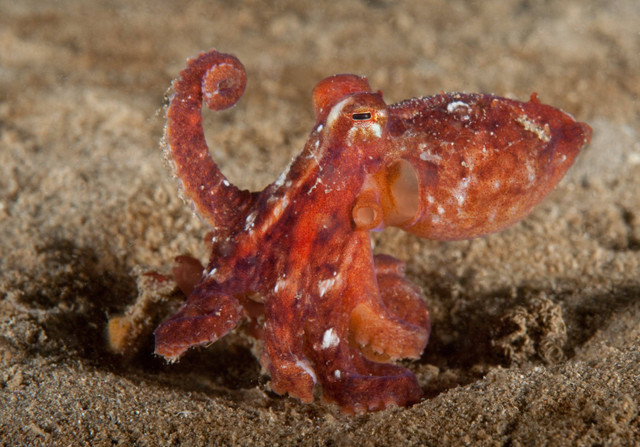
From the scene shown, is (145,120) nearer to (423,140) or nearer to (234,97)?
(234,97)

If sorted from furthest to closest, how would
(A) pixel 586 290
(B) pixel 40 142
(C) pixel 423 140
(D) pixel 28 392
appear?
(B) pixel 40 142
(A) pixel 586 290
(C) pixel 423 140
(D) pixel 28 392

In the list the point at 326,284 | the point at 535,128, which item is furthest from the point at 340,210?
the point at 535,128

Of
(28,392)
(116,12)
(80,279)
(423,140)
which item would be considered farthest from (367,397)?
(116,12)

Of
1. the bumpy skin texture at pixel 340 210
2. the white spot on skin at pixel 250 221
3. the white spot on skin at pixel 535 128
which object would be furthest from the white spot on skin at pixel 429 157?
the white spot on skin at pixel 250 221

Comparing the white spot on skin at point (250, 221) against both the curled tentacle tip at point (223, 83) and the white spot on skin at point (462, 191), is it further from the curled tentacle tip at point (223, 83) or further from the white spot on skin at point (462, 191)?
the white spot on skin at point (462, 191)

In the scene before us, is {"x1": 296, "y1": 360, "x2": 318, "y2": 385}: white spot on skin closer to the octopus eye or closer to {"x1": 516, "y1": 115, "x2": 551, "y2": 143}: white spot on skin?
the octopus eye

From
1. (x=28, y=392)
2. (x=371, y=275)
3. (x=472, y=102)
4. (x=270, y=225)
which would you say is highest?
(x=472, y=102)

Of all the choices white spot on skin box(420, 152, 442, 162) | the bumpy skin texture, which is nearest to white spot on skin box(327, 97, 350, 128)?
the bumpy skin texture
